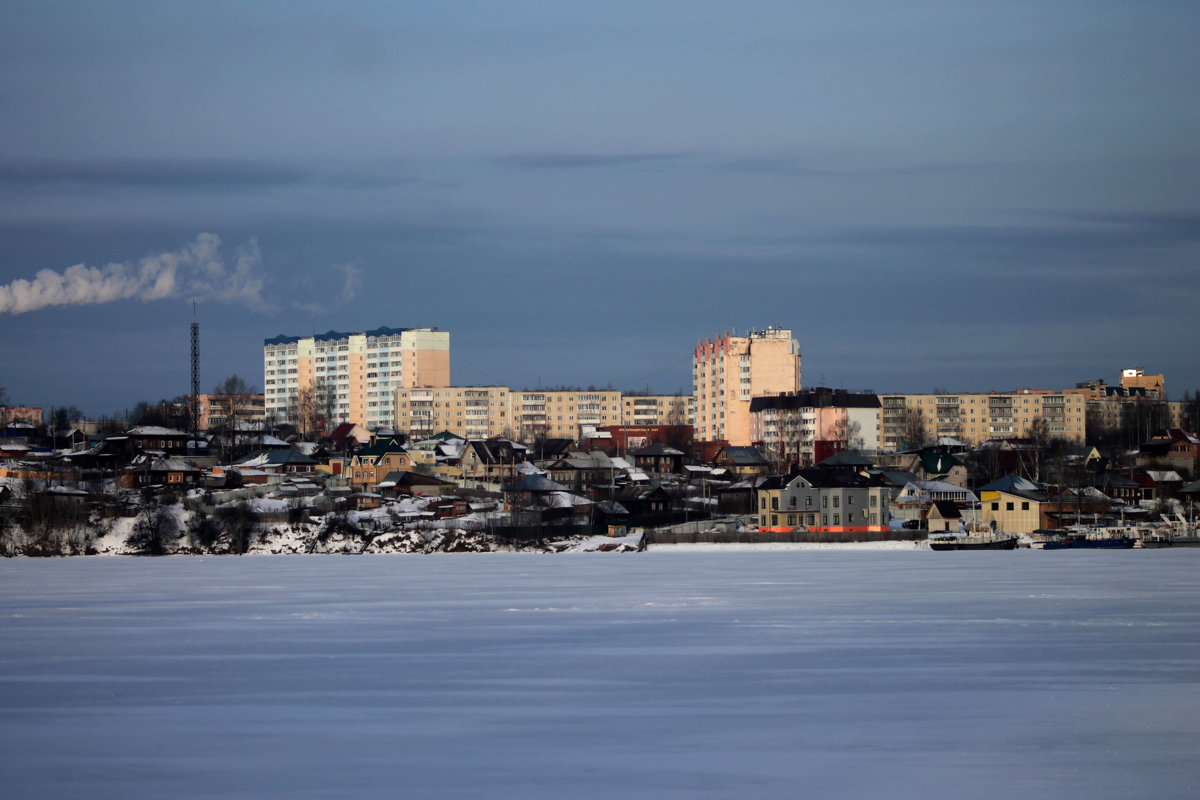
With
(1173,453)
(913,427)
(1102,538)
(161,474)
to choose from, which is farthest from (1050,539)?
(913,427)

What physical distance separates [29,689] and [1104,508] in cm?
6195

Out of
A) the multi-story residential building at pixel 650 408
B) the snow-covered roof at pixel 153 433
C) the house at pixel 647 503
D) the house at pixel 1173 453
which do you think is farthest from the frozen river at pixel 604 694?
the multi-story residential building at pixel 650 408

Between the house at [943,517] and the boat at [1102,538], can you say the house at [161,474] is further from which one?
the boat at [1102,538]

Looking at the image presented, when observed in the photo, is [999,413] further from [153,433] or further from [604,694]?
[604,694]

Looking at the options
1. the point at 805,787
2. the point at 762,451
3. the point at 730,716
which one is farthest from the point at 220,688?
the point at 762,451

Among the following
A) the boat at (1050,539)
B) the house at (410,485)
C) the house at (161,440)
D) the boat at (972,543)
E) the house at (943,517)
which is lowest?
the boat at (1050,539)

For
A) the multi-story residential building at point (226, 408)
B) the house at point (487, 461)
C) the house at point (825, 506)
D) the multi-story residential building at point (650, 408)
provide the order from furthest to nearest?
the multi-story residential building at point (650, 408) → the multi-story residential building at point (226, 408) → the house at point (487, 461) → the house at point (825, 506)

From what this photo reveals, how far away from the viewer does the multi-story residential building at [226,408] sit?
145988 mm

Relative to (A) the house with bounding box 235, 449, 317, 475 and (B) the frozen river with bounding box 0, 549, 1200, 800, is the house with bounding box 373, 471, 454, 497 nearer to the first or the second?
(A) the house with bounding box 235, 449, 317, 475

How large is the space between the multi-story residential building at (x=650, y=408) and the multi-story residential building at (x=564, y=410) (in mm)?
1334

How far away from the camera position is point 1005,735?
12672 millimetres

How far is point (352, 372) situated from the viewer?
160 metres

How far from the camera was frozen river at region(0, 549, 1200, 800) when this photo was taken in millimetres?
11141

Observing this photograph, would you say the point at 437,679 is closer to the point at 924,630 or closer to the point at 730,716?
the point at 730,716
